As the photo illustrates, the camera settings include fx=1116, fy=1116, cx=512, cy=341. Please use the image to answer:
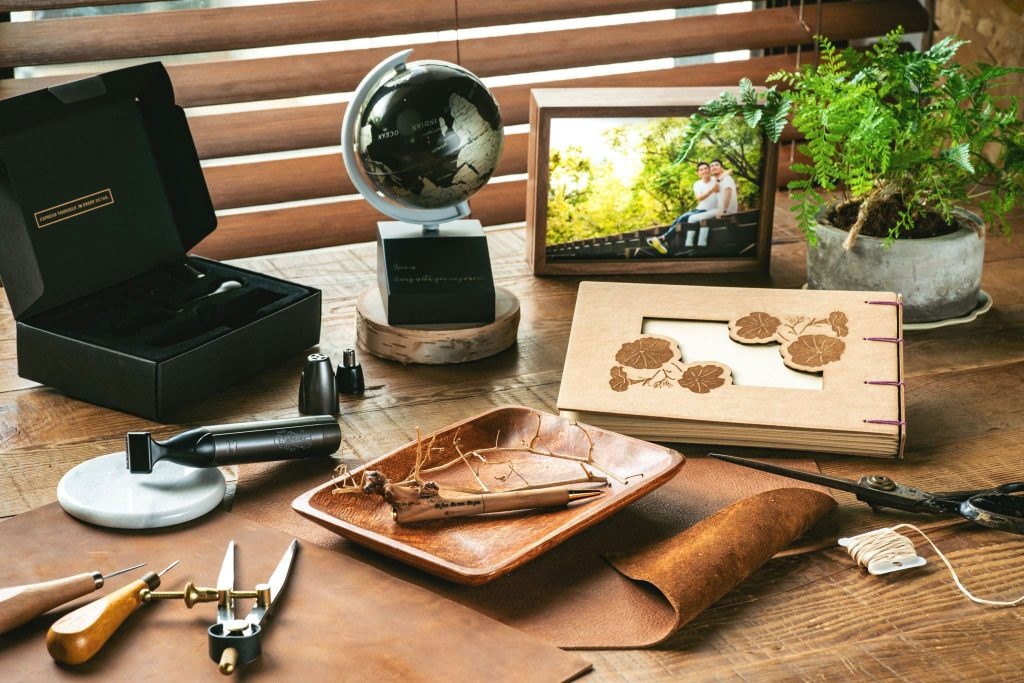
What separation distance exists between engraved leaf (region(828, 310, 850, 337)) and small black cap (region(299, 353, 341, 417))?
0.76 m

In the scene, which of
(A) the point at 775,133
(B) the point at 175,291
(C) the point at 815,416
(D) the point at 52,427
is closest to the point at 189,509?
(D) the point at 52,427

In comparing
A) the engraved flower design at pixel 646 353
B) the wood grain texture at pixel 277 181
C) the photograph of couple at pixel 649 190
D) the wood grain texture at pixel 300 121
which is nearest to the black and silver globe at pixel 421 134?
the photograph of couple at pixel 649 190

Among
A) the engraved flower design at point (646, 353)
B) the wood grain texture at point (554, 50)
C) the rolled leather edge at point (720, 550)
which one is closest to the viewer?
the rolled leather edge at point (720, 550)

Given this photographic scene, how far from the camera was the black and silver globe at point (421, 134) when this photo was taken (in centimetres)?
180

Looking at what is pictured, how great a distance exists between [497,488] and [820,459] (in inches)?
18.6

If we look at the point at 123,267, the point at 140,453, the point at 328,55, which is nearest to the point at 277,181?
the point at 328,55

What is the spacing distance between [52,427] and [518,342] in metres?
0.78

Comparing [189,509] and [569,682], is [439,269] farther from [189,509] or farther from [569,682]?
[569,682]

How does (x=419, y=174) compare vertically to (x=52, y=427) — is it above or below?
above

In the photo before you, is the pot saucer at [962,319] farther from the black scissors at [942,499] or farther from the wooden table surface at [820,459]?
the black scissors at [942,499]

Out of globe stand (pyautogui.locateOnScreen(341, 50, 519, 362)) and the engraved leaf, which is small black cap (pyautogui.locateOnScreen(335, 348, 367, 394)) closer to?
globe stand (pyautogui.locateOnScreen(341, 50, 519, 362))

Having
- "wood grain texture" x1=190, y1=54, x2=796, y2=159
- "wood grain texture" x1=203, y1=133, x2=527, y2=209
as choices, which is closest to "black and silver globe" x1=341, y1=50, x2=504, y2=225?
"wood grain texture" x1=190, y1=54, x2=796, y2=159

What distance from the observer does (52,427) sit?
1.67 m

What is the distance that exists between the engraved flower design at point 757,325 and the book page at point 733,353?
17 millimetres
